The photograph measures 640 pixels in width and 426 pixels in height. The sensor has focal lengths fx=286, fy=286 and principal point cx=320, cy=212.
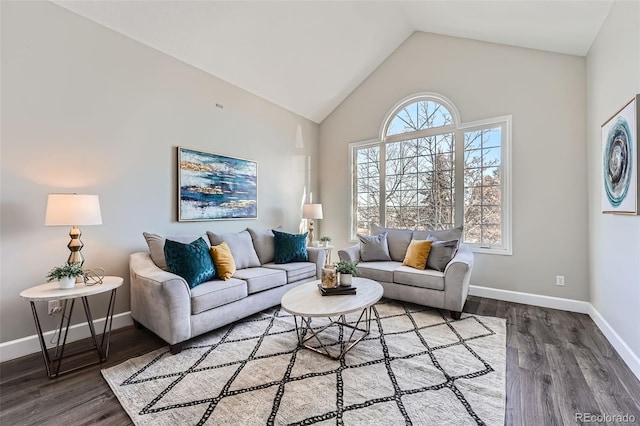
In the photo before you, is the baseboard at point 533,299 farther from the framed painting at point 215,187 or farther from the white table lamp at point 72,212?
the white table lamp at point 72,212

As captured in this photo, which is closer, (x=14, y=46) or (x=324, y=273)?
(x=14, y=46)

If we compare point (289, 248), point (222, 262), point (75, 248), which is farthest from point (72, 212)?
point (289, 248)

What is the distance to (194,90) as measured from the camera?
3541 mm

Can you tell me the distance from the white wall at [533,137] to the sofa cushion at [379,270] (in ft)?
4.15

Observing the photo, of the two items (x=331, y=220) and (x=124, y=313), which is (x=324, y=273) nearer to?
(x=124, y=313)

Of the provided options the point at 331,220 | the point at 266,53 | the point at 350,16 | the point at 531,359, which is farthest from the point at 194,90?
the point at 531,359

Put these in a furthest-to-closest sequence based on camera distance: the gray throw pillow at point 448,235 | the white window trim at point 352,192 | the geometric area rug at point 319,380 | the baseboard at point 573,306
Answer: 1. the white window trim at point 352,192
2. the gray throw pillow at point 448,235
3. the baseboard at point 573,306
4. the geometric area rug at point 319,380

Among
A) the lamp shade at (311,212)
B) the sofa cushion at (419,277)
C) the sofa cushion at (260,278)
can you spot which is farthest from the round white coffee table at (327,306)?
the lamp shade at (311,212)

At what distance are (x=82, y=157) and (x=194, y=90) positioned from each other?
4.86 feet

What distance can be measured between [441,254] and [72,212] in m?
3.57

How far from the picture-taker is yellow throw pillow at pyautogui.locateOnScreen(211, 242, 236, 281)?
9.66ft

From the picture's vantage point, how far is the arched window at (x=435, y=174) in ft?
12.5

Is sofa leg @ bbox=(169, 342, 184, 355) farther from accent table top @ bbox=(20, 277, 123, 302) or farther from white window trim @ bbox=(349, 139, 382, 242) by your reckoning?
white window trim @ bbox=(349, 139, 382, 242)

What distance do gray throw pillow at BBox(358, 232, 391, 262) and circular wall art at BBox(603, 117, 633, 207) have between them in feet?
7.44
